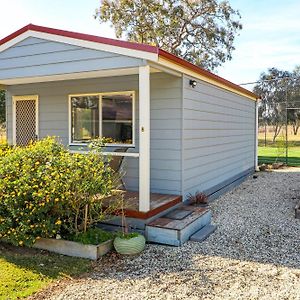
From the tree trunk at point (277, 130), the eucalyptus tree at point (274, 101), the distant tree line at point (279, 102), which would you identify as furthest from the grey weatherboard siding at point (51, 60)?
the tree trunk at point (277, 130)

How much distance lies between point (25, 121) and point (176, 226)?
4.96 metres

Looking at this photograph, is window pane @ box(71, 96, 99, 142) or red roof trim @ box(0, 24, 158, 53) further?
window pane @ box(71, 96, 99, 142)

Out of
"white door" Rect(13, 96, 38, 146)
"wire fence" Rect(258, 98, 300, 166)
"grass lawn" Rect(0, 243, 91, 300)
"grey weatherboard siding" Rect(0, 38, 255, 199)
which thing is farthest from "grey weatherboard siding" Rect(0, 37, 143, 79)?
"wire fence" Rect(258, 98, 300, 166)

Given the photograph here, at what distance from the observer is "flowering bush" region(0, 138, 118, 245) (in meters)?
4.27

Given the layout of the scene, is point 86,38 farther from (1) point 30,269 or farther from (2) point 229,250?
(2) point 229,250

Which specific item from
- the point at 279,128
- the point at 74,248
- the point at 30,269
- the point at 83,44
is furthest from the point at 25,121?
the point at 279,128

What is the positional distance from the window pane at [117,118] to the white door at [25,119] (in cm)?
189

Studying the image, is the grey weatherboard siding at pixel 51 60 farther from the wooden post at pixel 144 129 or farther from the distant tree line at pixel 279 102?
the distant tree line at pixel 279 102

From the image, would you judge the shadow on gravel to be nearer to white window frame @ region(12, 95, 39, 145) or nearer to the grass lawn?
the grass lawn

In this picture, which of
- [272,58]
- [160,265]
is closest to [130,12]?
[272,58]

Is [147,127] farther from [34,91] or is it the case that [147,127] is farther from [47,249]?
[34,91]

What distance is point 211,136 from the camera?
7656 millimetres

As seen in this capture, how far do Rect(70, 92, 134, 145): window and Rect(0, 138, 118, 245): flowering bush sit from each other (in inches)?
83.6

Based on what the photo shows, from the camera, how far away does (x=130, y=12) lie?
21.2 m
